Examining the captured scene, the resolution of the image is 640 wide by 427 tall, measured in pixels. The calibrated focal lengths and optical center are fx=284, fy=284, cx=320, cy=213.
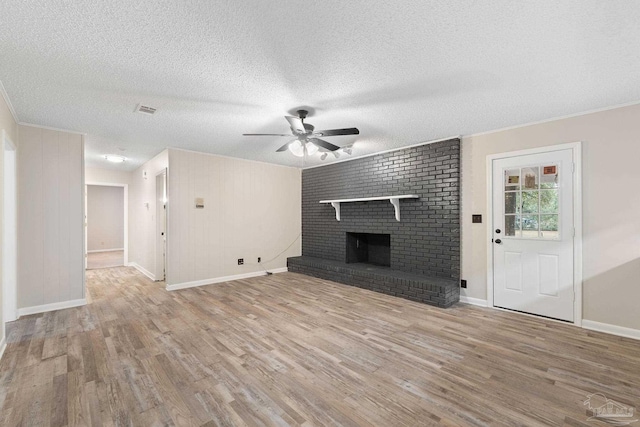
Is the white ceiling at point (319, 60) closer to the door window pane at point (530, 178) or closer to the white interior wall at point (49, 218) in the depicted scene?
the white interior wall at point (49, 218)

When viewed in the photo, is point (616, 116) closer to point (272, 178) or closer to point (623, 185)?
point (623, 185)

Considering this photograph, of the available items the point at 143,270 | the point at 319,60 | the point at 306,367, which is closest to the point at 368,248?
the point at 306,367

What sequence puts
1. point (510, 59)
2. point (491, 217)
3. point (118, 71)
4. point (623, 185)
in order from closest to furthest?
point (510, 59)
point (118, 71)
point (623, 185)
point (491, 217)

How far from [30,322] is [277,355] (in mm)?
3194

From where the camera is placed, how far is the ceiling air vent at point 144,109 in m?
3.07

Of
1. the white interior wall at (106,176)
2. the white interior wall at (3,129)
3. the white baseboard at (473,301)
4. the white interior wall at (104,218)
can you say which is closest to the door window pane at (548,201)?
the white baseboard at (473,301)

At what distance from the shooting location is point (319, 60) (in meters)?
2.19

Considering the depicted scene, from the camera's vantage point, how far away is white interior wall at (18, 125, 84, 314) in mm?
3717

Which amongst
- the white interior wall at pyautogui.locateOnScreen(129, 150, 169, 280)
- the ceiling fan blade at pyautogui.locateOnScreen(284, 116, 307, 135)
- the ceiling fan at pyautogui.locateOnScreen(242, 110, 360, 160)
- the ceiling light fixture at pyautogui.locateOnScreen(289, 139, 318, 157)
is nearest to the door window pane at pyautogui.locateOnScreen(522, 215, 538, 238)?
the ceiling fan at pyautogui.locateOnScreen(242, 110, 360, 160)

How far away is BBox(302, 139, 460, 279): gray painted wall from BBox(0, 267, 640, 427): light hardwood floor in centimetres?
102

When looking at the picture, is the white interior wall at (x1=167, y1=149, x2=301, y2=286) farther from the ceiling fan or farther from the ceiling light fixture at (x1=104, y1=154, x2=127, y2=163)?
the ceiling fan

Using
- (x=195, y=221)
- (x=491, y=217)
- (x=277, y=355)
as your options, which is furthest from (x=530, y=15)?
(x=195, y=221)

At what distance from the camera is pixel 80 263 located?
4086 millimetres

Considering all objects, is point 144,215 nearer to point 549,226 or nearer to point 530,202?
point 530,202
